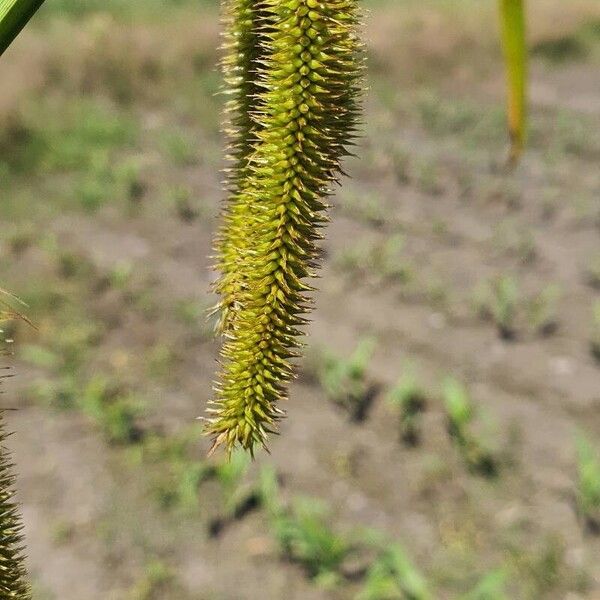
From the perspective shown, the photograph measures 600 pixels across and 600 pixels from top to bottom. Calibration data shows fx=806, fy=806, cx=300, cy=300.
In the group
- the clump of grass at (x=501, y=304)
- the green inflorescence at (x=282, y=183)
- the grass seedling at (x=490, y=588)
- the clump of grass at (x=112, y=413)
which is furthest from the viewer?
the clump of grass at (x=501, y=304)

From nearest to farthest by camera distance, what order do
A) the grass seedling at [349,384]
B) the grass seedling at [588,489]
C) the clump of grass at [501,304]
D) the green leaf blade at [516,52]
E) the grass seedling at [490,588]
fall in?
the green leaf blade at [516,52]
the grass seedling at [490,588]
the grass seedling at [588,489]
the grass seedling at [349,384]
the clump of grass at [501,304]

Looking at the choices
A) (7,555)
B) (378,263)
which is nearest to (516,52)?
(7,555)

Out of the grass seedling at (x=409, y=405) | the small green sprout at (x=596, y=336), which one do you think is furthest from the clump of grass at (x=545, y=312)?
the grass seedling at (x=409, y=405)

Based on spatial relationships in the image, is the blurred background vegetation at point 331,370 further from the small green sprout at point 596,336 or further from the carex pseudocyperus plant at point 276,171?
the carex pseudocyperus plant at point 276,171

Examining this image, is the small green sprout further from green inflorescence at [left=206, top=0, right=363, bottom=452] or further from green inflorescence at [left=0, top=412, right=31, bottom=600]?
green inflorescence at [left=0, top=412, right=31, bottom=600]

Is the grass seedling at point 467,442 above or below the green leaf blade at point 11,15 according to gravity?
below

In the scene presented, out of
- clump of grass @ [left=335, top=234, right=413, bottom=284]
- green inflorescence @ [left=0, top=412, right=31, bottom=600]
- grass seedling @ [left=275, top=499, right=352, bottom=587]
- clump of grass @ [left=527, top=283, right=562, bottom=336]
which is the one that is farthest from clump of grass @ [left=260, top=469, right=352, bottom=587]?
green inflorescence @ [left=0, top=412, right=31, bottom=600]

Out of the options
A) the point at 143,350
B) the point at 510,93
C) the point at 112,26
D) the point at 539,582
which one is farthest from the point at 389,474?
the point at 112,26

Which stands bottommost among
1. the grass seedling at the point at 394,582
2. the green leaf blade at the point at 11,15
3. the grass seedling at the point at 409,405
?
the grass seedling at the point at 409,405

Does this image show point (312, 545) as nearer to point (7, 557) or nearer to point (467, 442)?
point (467, 442)
